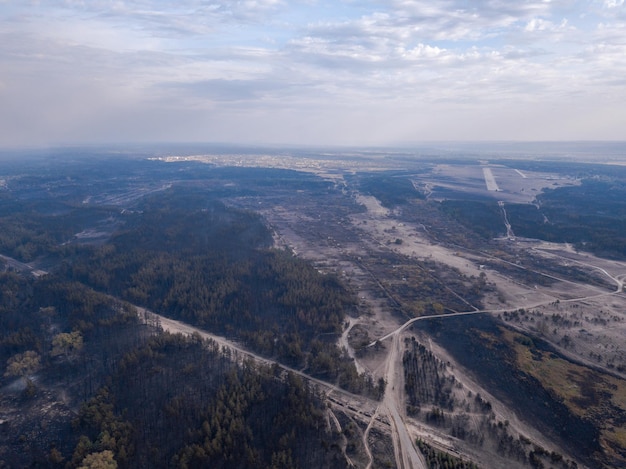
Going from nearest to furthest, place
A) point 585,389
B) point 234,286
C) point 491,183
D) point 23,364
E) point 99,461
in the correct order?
point 99,461 → point 585,389 → point 23,364 → point 234,286 → point 491,183

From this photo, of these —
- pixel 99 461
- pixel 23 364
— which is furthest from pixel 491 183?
pixel 99 461

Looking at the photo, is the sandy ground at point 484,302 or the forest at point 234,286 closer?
the sandy ground at point 484,302

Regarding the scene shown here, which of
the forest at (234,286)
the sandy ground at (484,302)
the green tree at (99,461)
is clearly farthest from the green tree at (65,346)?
the sandy ground at (484,302)

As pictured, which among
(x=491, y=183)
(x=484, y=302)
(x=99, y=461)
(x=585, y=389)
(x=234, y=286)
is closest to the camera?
(x=99, y=461)

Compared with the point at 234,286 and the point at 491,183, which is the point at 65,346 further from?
the point at 491,183

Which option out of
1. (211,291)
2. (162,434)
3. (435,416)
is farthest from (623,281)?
(162,434)

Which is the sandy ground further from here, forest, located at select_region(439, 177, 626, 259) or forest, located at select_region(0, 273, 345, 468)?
forest, located at select_region(0, 273, 345, 468)

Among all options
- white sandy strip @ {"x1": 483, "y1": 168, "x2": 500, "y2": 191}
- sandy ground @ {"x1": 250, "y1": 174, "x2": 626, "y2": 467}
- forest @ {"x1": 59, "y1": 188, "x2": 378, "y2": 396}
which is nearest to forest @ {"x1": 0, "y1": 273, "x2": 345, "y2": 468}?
forest @ {"x1": 59, "y1": 188, "x2": 378, "y2": 396}

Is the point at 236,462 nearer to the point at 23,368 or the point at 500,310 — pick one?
the point at 23,368

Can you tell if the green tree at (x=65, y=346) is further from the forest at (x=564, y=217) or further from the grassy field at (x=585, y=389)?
the forest at (x=564, y=217)

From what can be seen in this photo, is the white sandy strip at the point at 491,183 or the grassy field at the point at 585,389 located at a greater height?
the white sandy strip at the point at 491,183

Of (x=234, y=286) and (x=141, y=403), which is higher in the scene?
(x=234, y=286)

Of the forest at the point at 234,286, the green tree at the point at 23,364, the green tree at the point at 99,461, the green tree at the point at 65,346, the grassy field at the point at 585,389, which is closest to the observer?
the green tree at the point at 99,461
